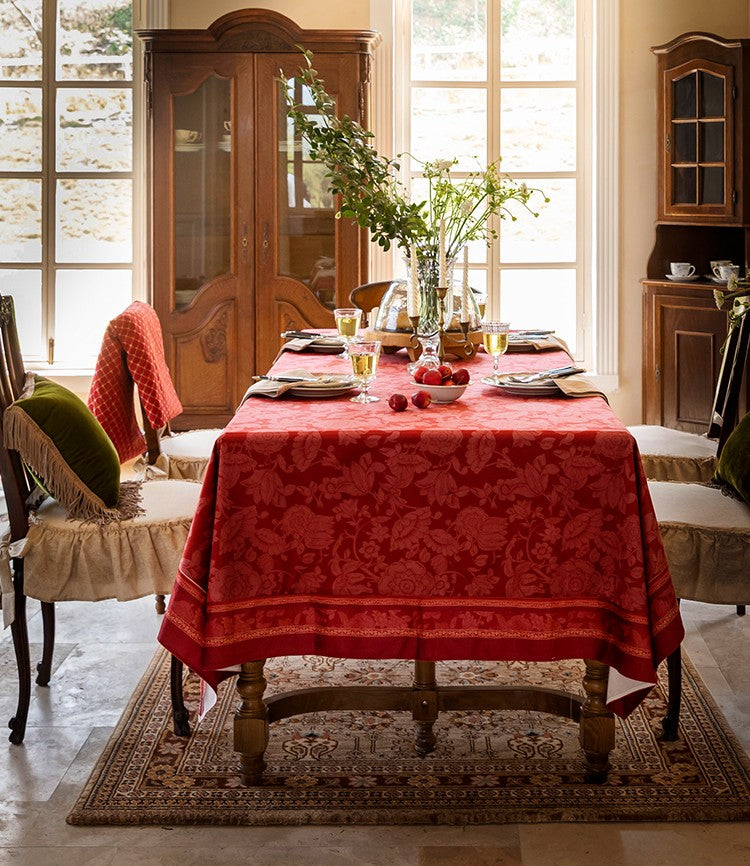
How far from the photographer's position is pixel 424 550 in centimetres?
239

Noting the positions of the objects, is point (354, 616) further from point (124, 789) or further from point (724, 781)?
point (724, 781)

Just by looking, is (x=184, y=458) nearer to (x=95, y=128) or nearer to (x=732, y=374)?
(x=732, y=374)

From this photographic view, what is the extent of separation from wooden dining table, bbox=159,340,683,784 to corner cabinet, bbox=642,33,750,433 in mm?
3199

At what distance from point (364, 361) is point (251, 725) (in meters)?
0.81

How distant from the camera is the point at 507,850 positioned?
2.30 meters

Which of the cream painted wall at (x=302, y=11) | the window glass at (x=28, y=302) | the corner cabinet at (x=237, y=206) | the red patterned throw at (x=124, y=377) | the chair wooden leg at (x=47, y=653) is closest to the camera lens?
the chair wooden leg at (x=47, y=653)

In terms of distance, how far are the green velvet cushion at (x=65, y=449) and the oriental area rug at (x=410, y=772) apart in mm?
520

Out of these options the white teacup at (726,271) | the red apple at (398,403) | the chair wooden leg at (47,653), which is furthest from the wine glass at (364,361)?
the white teacup at (726,271)

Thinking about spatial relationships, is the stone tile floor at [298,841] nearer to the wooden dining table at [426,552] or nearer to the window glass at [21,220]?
the wooden dining table at [426,552]

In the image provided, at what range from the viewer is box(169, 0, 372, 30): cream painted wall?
5734mm

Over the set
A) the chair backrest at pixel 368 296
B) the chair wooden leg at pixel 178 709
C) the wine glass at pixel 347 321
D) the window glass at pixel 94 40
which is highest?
the window glass at pixel 94 40

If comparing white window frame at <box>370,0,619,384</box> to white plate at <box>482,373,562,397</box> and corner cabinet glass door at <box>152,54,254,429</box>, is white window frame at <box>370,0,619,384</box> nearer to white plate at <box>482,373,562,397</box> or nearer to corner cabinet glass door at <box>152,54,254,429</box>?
corner cabinet glass door at <box>152,54,254,429</box>

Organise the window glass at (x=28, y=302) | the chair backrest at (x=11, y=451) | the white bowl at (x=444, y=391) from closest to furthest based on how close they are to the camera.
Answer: the white bowl at (x=444, y=391), the chair backrest at (x=11, y=451), the window glass at (x=28, y=302)

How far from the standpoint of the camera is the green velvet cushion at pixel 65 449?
2.79 metres
